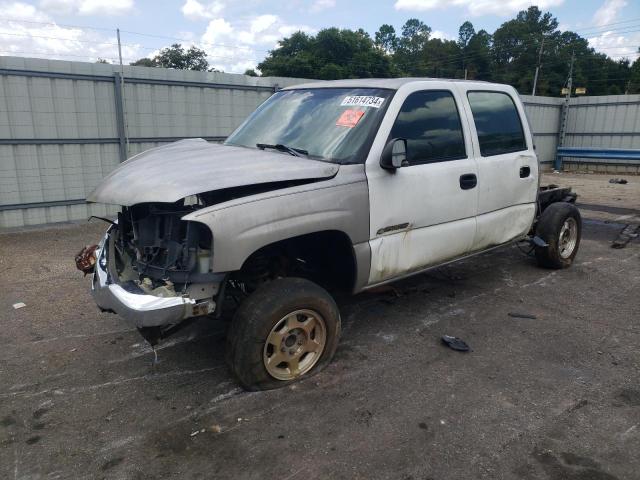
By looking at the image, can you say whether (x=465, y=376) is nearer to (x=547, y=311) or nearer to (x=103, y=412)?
(x=547, y=311)

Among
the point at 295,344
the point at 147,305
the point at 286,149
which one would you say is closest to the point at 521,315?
the point at 295,344

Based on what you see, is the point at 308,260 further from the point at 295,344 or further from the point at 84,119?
the point at 84,119

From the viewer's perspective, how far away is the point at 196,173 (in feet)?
10.5

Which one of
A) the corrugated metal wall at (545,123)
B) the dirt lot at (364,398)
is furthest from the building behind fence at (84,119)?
the corrugated metal wall at (545,123)

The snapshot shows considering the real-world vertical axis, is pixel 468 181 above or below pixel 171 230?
above

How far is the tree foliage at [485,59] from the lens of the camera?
185 ft

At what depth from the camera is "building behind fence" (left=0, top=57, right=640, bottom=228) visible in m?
8.62

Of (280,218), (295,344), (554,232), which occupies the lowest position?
Result: (295,344)

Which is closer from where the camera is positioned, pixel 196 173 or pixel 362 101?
pixel 196 173

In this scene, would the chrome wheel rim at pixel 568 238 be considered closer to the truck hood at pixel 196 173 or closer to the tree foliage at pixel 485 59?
the truck hood at pixel 196 173

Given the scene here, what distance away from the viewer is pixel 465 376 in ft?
12.0

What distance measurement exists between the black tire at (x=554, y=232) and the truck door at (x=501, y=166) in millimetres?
582

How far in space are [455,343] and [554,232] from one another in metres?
2.51

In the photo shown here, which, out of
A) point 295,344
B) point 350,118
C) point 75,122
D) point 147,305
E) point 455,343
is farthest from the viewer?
point 75,122
